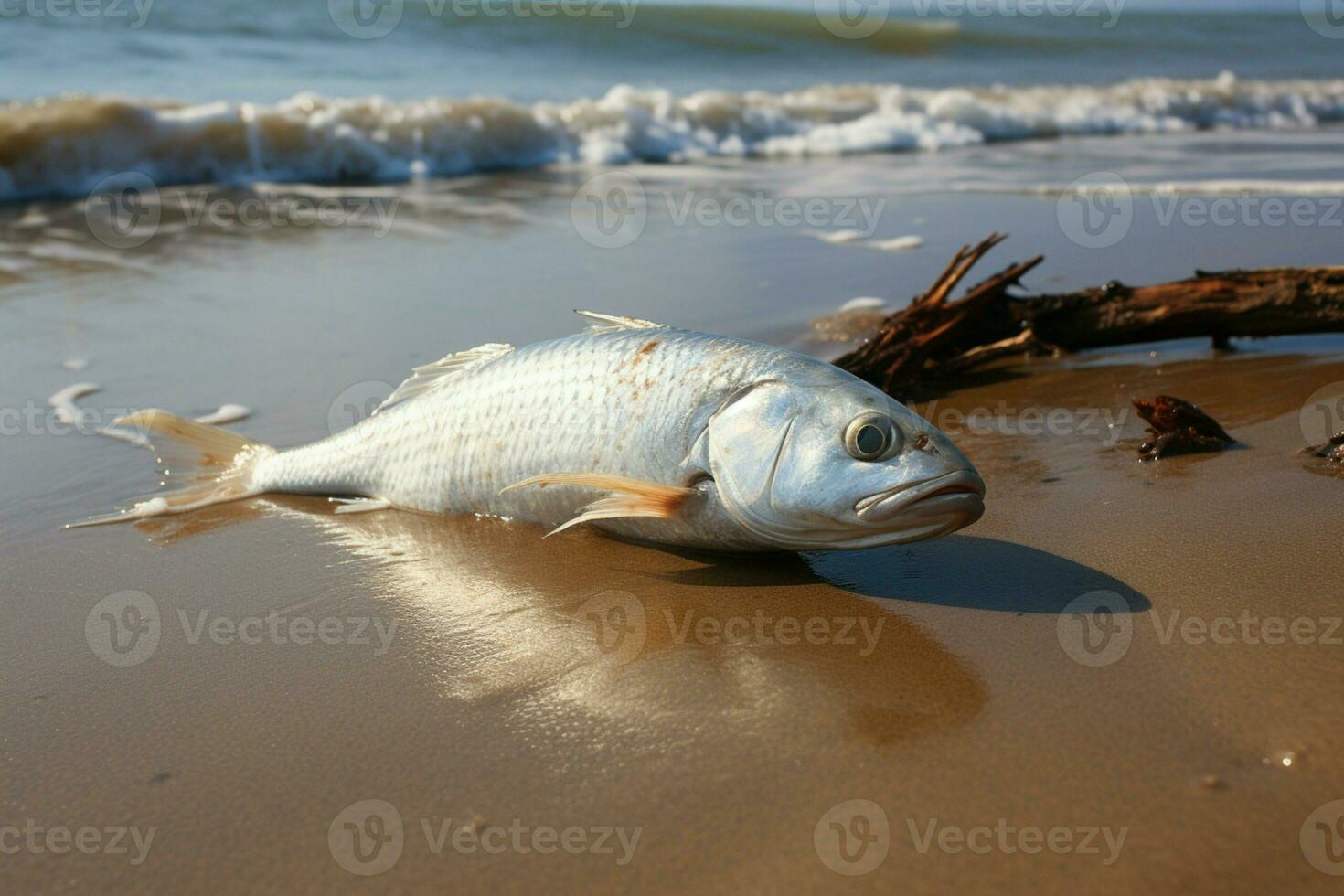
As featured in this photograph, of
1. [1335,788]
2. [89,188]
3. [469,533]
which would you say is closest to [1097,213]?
[469,533]

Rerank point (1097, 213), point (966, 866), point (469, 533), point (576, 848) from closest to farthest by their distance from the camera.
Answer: point (966, 866)
point (576, 848)
point (469, 533)
point (1097, 213)

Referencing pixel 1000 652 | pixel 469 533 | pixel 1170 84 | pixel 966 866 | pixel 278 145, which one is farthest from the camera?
pixel 1170 84

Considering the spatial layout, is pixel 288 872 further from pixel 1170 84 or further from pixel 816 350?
pixel 1170 84
